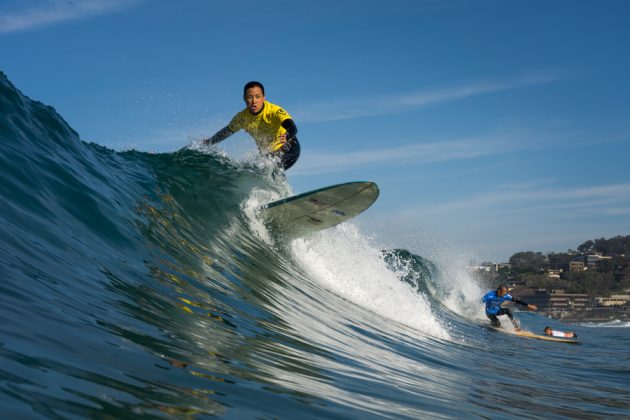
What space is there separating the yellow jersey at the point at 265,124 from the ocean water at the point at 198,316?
0.41 metres

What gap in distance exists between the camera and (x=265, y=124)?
944 cm

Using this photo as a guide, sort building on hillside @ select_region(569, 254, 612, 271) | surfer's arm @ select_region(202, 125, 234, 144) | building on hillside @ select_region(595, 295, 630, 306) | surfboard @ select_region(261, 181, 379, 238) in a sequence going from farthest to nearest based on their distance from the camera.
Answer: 1. building on hillside @ select_region(569, 254, 612, 271)
2. building on hillside @ select_region(595, 295, 630, 306)
3. surfer's arm @ select_region(202, 125, 234, 144)
4. surfboard @ select_region(261, 181, 379, 238)

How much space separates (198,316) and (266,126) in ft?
18.5

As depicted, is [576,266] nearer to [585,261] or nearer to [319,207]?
A: [585,261]

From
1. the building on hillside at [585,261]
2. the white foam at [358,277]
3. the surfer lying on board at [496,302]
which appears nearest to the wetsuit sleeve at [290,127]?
the white foam at [358,277]

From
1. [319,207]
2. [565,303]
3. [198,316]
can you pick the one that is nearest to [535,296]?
[565,303]

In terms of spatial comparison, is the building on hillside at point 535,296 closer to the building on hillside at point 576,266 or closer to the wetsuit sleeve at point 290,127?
the building on hillside at point 576,266

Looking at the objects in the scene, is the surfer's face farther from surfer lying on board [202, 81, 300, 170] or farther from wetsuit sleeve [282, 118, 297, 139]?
wetsuit sleeve [282, 118, 297, 139]

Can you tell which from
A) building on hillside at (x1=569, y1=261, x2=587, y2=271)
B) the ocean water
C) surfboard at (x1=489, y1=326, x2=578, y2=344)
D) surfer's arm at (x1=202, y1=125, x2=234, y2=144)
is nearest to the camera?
the ocean water

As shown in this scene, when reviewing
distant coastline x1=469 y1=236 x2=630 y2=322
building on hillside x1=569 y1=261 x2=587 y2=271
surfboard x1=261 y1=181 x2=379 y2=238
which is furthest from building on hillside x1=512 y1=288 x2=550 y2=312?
surfboard x1=261 y1=181 x2=379 y2=238

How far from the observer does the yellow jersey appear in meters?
9.34

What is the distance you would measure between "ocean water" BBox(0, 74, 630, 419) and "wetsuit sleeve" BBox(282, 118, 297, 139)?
29.1 inches

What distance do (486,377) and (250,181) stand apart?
5.20 meters

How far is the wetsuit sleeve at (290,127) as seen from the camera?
9.15 m
